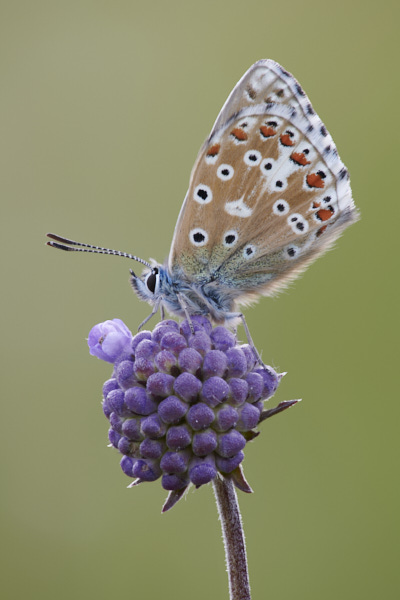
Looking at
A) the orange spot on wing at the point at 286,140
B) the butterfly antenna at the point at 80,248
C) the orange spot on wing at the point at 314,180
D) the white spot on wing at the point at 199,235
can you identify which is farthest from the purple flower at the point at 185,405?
the orange spot on wing at the point at 286,140

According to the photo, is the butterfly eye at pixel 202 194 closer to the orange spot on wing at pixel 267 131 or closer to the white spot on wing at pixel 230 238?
the white spot on wing at pixel 230 238

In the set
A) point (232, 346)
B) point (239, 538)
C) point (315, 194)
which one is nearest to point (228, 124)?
point (315, 194)

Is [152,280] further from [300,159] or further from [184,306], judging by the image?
[300,159]

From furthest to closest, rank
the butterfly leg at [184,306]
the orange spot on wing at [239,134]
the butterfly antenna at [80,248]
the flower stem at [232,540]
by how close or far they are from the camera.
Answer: the butterfly antenna at [80,248]
the orange spot on wing at [239,134]
the butterfly leg at [184,306]
the flower stem at [232,540]

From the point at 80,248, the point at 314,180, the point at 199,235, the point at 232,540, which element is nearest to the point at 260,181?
the point at 314,180

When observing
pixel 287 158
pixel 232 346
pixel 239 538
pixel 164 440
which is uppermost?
pixel 287 158

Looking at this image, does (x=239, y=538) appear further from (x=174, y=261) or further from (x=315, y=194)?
(x=315, y=194)
